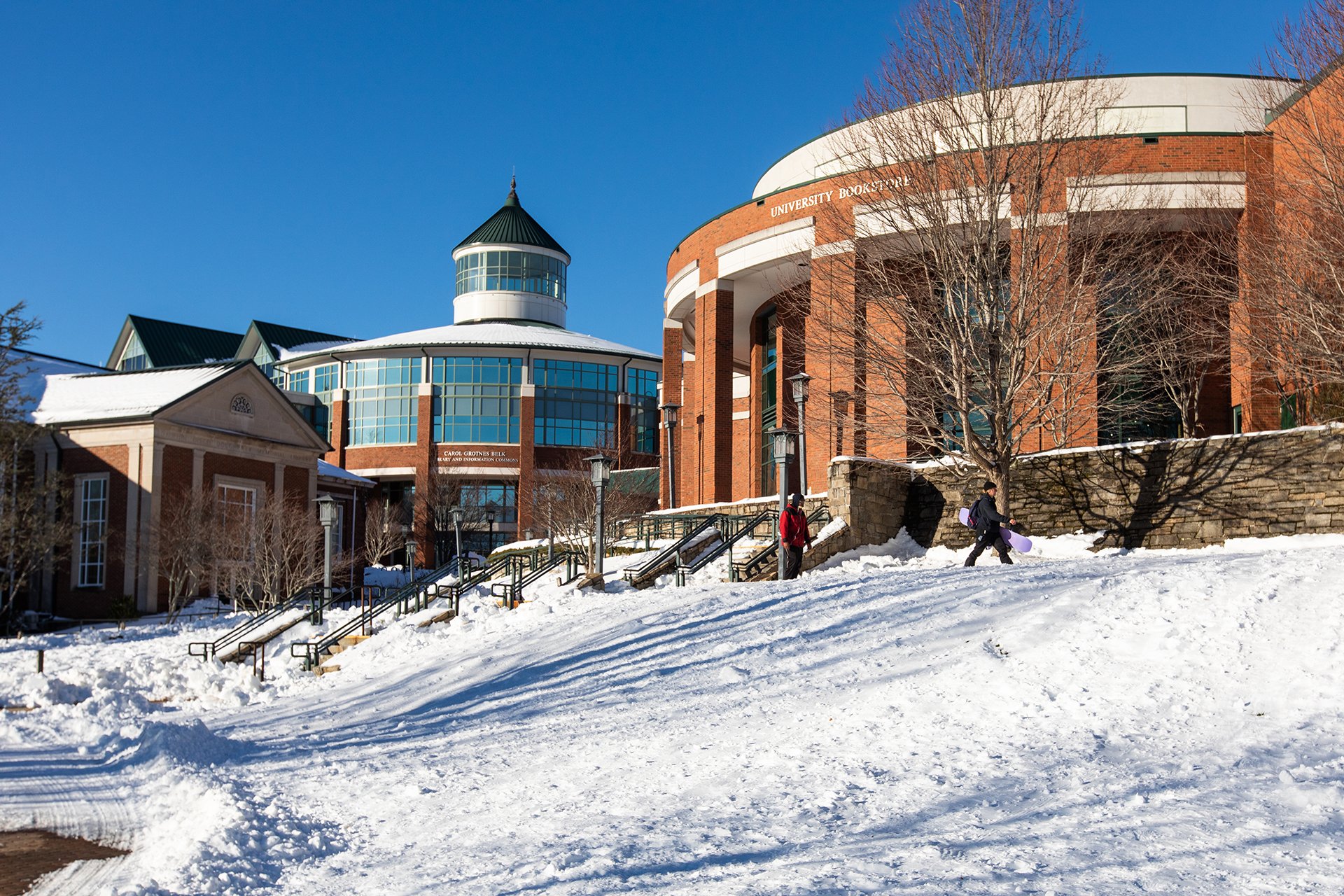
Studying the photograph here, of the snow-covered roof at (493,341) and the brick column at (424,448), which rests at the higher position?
the snow-covered roof at (493,341)

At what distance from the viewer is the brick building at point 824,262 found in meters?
23.3

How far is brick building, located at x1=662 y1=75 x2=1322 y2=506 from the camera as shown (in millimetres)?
23266

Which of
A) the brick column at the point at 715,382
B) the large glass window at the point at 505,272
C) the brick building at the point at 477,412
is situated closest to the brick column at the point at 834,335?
the brick column at the point at 715,382

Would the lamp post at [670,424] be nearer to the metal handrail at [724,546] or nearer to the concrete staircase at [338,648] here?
the metal handrail at [724,546]

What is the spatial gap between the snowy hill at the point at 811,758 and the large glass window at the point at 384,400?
158ft

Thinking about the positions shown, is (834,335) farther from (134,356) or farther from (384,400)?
(134,356)

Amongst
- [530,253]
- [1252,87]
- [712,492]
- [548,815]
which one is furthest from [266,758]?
[530,253]

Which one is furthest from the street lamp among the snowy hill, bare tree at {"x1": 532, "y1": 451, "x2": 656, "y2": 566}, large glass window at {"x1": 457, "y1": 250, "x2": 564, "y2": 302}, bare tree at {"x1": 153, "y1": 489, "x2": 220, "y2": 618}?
the snowy hill

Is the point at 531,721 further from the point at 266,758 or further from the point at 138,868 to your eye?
the point at 138,868

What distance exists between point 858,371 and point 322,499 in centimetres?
1291

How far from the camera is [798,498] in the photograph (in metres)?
20.3

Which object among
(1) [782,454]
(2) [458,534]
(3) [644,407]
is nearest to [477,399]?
(3) [644,407]

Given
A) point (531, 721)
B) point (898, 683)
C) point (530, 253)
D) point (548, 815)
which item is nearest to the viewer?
point (548, 815)

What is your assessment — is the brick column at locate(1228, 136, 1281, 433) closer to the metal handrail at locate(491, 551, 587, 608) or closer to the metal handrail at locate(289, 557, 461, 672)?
the metal handrail at locate(491, 551, 587, 608)
